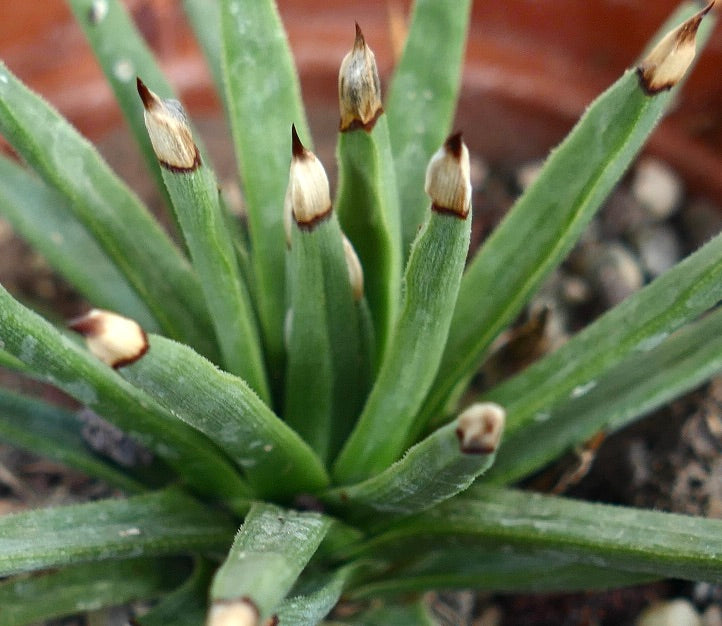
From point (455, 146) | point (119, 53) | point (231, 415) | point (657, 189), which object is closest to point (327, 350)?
point (231, 415)

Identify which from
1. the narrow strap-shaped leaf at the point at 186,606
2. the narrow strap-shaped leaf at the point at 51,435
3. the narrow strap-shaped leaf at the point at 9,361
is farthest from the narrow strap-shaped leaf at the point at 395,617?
the narrow strap-shaped leaf at the point at 9,361

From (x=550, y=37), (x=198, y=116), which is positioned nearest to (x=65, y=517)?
(x=198, y=116)

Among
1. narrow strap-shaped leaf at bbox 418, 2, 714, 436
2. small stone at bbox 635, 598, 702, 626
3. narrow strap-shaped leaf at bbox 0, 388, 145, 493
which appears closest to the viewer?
narrow strap-shaped leaf at bbox 418, 2, 714, 436

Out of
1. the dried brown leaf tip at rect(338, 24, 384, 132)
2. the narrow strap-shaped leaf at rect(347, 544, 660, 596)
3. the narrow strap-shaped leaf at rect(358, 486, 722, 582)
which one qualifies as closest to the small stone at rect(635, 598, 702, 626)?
the narrow strap-shaped leaf at rect(347, 544, 660, 596)

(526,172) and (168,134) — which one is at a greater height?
(526,172)

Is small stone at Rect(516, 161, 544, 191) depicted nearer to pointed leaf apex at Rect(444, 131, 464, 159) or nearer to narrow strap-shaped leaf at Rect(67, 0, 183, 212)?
narrow strap-shaped leaf at Rect(67, 0, 183, 212)

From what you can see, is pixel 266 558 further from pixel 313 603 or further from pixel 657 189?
pixel 657 189

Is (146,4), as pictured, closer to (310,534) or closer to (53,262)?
(53,262)
